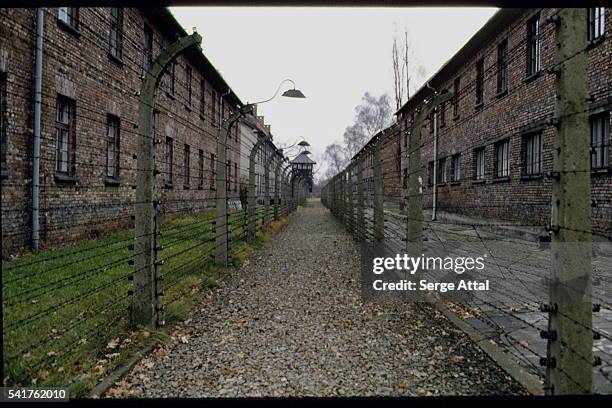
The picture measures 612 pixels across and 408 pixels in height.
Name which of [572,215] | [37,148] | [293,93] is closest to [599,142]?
[293,93]

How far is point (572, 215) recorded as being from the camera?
1.77 m

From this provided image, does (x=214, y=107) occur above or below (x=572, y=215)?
above

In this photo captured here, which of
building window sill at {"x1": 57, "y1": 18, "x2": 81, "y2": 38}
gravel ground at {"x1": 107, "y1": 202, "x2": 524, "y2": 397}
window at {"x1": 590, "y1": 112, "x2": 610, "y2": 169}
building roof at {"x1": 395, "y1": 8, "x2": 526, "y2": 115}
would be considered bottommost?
gravel ground at {"x1": 107, "y1": 202, "x2": 524, "y2": 397}

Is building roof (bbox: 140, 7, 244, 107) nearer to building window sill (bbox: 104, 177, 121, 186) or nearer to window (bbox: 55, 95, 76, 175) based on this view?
window (bbox: 55, 95, 76, 175)

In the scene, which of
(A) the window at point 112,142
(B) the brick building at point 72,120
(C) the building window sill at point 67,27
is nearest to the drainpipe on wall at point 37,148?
(B) the brick building at point 72,120

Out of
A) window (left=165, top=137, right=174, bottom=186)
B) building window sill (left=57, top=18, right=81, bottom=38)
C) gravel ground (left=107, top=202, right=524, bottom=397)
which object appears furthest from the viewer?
window (left=165, top=137, right=174, bottom=186)

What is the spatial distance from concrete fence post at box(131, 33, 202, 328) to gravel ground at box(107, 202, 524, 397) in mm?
388

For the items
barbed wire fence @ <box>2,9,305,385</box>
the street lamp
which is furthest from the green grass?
the street lamp

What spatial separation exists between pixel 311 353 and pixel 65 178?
6.99 metres

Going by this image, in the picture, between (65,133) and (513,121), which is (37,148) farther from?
(513,121)

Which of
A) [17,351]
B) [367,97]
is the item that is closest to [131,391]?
[17,351]

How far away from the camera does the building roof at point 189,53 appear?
12.6 meters

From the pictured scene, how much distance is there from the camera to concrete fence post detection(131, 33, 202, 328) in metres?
3.50

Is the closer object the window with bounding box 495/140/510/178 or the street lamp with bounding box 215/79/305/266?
the street lamp with bounding box 215/79/305/266
